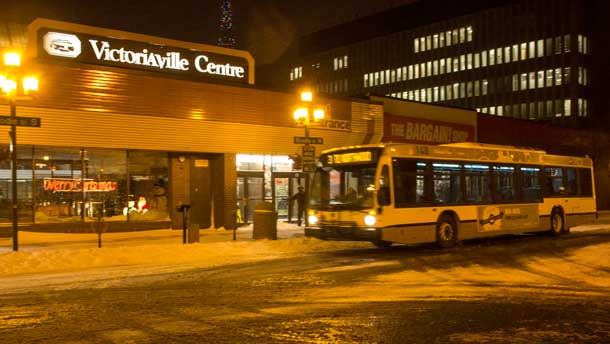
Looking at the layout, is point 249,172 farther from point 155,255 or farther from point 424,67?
point 424,67

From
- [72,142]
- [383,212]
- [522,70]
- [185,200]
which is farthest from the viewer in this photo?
[522,70]

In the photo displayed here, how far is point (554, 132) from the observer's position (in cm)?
4547

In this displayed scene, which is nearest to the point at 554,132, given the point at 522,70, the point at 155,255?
the point at 155,255

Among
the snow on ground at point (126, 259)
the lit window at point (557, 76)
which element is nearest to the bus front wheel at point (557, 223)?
the snow on ground at point (126, 259)

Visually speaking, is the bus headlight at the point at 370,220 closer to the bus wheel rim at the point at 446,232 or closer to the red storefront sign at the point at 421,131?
the bus wheel rim at the point at 446,232

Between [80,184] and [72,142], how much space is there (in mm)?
1713

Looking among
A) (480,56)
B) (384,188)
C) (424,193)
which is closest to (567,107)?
(480,56)

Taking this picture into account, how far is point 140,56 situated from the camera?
910 inches

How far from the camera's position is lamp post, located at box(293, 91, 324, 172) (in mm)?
20016

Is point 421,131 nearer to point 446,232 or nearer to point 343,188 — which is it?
point 446,232

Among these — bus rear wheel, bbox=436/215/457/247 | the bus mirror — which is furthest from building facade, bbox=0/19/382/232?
bus rear wheel, bbox=436/215/457/247

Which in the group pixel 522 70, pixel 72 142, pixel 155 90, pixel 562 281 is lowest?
pixel 562 281

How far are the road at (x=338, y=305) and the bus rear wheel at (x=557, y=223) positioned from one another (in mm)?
7176

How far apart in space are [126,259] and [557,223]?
600 inches
